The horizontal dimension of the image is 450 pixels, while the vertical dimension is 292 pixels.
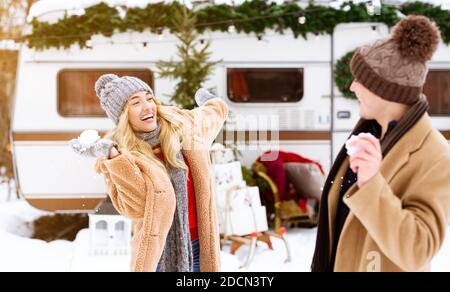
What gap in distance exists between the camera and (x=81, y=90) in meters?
3.01

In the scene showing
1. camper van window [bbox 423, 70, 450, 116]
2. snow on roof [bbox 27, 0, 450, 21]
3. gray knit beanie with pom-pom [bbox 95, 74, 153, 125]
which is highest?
snow on roof [bbox 27, 0, 450, 21]

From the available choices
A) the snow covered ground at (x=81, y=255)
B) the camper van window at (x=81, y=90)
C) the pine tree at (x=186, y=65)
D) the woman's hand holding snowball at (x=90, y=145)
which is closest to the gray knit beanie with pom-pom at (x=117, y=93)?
the woman's hand holding snowball at (x=90, y=145)

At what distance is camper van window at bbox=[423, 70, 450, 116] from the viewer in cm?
289

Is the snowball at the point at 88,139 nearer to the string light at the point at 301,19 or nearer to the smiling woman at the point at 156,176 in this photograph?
the smiling woman at the point at 156,176

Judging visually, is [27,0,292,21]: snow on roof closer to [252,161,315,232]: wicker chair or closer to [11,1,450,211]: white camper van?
[11,1,450,211]: white camper van

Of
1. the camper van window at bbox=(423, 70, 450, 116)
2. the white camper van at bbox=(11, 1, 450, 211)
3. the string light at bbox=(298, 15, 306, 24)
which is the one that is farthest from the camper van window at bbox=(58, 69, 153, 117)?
the camper van window at bbox=(423, 70, 450, 116)

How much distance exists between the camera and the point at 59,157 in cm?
304

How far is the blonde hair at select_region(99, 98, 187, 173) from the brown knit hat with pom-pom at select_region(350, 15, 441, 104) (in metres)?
0.45

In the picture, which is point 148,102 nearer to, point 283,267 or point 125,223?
point 125,223

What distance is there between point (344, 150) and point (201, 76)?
6.42 ft

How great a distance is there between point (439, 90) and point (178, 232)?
237 centimetres

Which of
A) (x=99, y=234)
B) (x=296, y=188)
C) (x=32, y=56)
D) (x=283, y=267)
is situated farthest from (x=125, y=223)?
(x=32, y=56)

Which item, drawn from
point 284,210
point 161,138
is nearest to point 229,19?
point 284,210

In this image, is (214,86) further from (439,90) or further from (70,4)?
(439,90)
